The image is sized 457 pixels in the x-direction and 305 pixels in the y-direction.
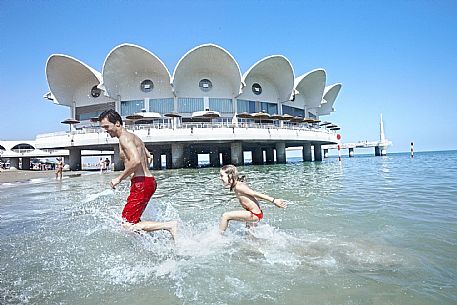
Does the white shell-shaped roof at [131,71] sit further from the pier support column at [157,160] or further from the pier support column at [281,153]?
the pier support column at [281,153]

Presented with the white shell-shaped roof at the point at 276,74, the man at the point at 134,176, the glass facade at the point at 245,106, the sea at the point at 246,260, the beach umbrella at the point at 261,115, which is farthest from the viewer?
the glass facade at the point at 245,106

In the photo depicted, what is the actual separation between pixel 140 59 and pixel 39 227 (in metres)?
27.9

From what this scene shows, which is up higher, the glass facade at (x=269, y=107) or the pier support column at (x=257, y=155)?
the glass facade at (x=269, y=107)

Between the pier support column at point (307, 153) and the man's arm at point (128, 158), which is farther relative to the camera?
the pier support column at point (307, 153)

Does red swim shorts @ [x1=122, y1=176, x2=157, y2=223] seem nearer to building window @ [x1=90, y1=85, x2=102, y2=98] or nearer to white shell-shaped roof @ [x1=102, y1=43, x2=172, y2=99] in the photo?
white shell-shaped roof @ [x1=102, y1=43, x2=172, y2=99]

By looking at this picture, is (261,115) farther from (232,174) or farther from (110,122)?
(110,122)

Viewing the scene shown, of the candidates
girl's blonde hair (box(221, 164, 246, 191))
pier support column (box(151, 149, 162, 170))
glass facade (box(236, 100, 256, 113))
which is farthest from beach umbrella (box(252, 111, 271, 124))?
girl's blonde hair (box(221, 164, 246, 191))

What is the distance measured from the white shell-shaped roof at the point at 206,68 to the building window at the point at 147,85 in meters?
3.06

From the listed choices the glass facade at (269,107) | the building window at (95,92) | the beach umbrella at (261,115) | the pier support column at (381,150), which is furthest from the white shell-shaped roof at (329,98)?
the building window at (95,92)

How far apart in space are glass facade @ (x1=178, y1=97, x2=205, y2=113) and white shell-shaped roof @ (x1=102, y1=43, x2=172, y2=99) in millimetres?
1635

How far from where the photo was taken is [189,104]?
32125mm

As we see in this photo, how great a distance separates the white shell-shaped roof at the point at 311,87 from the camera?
39000 mm

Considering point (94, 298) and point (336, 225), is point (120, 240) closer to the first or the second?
point (94, 298)

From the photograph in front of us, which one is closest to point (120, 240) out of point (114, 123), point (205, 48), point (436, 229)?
point (114, 123)
